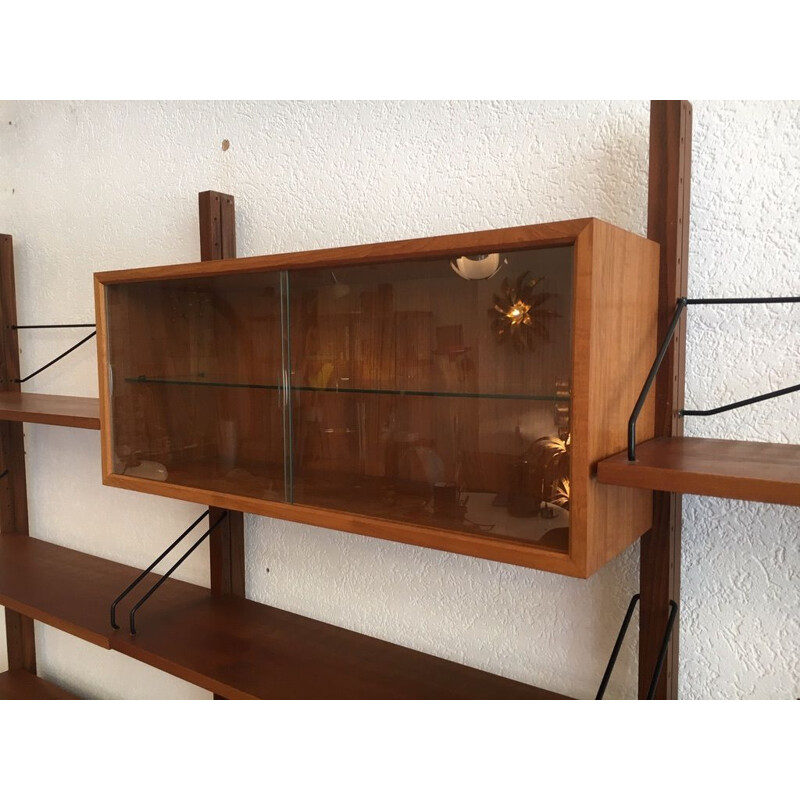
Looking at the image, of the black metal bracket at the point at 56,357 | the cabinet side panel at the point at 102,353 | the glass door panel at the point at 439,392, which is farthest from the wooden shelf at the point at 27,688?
the glass door panel at the point at 439,392

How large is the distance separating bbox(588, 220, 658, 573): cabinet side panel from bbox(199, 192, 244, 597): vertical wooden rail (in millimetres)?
915

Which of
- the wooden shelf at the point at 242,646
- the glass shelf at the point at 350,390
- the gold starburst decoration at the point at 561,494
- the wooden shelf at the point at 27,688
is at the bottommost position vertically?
the wooden shelf at the point at 27,688

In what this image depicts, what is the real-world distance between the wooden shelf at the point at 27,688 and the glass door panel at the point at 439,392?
1318 millimetres

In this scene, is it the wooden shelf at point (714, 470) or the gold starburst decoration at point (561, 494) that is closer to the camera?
the wooden shelf at point (714, 470)

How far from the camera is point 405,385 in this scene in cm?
109

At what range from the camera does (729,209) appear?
3.28 ft

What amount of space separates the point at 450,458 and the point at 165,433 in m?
0.64

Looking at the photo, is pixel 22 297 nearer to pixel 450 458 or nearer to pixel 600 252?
pixel 450 458

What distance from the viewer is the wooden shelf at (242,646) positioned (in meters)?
1.21

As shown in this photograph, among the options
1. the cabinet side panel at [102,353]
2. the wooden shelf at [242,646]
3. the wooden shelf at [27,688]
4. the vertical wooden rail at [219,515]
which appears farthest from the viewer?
the wooden shelf at [27,688]

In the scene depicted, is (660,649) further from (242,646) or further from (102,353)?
(102,353)

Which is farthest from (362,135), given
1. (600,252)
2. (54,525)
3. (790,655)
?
(54,525)

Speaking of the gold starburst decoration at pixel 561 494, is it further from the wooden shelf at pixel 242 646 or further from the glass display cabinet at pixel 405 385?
the wooden shelf at pixel 242 646

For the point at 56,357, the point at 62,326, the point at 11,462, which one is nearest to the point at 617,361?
the point at 62,326
